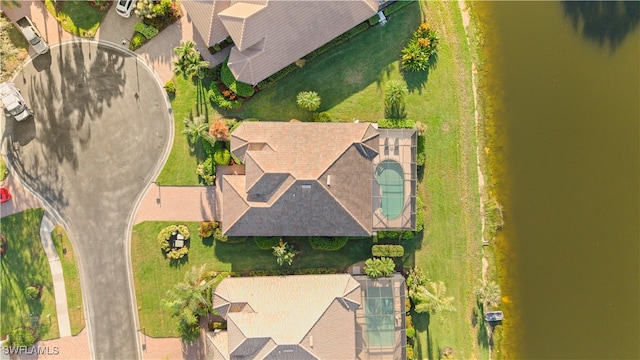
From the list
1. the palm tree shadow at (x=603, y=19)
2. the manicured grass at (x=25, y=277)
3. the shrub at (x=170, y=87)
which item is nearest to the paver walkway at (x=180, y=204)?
the shrub at (x=170, y=87)

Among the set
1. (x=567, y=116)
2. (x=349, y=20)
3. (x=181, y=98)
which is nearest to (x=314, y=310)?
(x=181, y=98)

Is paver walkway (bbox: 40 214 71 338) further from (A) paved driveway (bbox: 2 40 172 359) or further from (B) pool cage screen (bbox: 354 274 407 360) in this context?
(B) pool cage screen (bbox: 354 274 407 360)

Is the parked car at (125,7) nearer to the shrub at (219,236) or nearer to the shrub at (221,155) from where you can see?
the shrub at (221,155)

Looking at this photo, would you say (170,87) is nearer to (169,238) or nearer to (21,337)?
(169,238)

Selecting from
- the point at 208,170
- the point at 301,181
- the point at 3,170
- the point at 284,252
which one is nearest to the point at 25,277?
the point at 3,170

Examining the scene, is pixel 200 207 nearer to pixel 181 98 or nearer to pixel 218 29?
pixel 181 98

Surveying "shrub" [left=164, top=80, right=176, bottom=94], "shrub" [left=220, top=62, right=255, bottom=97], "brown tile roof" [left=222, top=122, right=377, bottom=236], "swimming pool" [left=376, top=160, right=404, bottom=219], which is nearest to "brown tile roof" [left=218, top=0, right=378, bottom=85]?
"shrub" [left=220, top=62, right=255, bottom=97]

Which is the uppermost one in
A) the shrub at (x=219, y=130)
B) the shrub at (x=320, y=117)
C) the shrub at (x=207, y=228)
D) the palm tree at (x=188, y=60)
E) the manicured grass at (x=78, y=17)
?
the manicured grass at (x=78, y=17)
